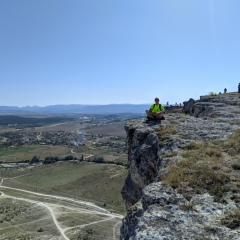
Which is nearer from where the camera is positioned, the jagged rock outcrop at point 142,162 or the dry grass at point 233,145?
the dry grass at point 233,145

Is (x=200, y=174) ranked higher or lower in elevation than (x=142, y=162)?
higher

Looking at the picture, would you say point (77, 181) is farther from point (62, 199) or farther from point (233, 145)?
point (233, 145)

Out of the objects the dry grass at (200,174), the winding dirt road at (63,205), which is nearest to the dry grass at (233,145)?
the dry grass at (200,174)

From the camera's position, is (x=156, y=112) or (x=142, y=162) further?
(x=156, y=112)

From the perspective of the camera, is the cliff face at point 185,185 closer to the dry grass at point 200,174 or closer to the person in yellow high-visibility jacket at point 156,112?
the dry grass at point 200,174

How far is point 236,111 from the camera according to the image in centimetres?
1934

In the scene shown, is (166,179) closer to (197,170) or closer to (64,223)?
(197,170)

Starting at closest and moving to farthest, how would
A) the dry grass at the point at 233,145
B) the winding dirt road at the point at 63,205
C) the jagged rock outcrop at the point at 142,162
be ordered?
the dry grass at the point at 233,145 → the jagged rock outcrop at the point at 142,162 → the winding dirt road at the point at 63,205

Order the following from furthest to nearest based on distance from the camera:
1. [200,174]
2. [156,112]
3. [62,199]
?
[62,199] < [156,112] < [200,174]

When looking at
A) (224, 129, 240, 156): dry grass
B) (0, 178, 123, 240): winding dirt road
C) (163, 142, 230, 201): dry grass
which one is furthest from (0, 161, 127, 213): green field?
(163, 142, 230, 201): dry grass

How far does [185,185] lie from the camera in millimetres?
8625

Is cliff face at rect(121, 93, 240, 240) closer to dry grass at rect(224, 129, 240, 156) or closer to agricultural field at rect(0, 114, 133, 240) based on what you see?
dry grass at rect(224, 129, 240, 156)

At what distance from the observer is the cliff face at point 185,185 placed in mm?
6672

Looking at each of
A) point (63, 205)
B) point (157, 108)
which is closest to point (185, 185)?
point (157, 108)
